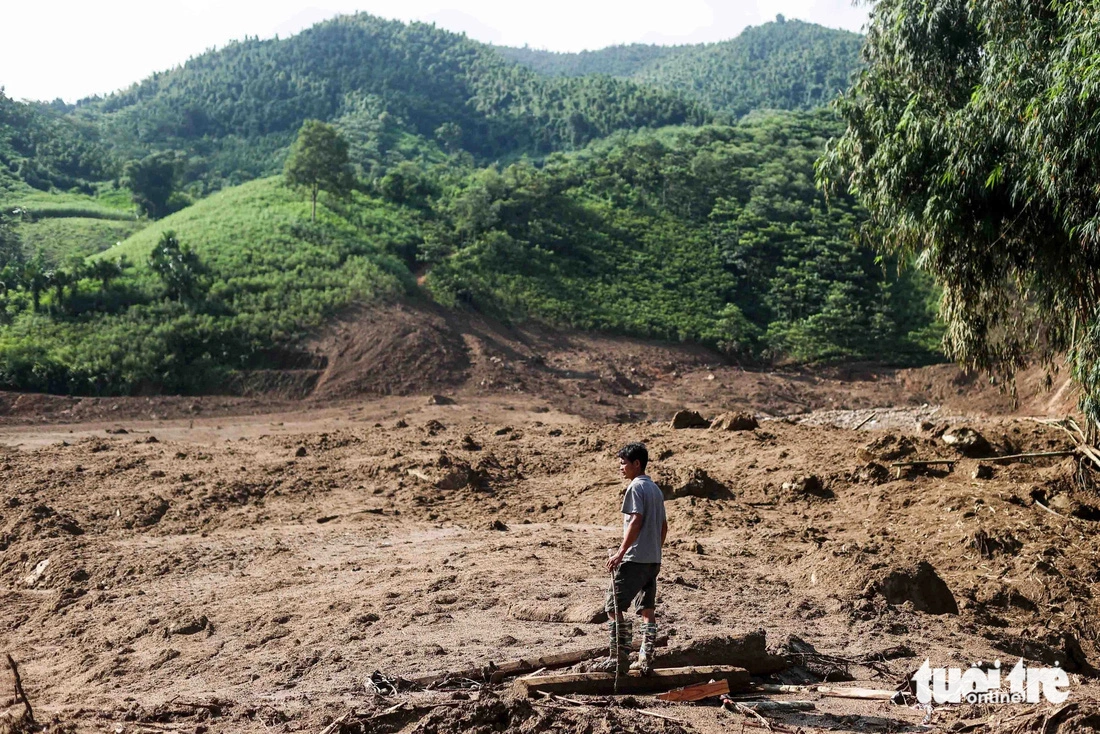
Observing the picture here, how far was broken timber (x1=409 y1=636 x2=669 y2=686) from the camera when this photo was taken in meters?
5.60

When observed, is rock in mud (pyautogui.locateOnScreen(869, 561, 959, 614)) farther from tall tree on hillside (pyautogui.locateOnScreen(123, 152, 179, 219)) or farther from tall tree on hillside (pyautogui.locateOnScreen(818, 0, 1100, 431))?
tall tree on hillside (pyautogui.locateOnScreen(123, 152, 179, 219))

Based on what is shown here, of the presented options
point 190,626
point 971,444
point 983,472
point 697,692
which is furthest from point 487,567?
point 971,444

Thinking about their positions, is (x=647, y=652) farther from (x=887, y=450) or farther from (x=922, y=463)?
(x=887, y=450)

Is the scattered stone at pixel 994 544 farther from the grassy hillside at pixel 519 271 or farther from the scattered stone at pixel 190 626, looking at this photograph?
the grassy hillside at pixel 519 271

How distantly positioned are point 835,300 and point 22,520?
85.0ft

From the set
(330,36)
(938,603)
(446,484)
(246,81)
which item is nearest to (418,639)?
(938,603)

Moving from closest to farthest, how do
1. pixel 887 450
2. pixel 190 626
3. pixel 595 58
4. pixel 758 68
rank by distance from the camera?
pixel 190 626 → pixel 887 450 → pixel 758 68 → pixel 595 58

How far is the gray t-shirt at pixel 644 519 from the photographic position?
545 cm

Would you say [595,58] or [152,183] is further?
[595,58]

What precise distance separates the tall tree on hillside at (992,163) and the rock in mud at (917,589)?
2614mm

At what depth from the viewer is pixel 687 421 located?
636 inches

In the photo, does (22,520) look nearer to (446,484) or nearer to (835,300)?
(446,484)

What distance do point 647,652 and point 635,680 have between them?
175 mm

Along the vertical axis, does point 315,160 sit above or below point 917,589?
above
